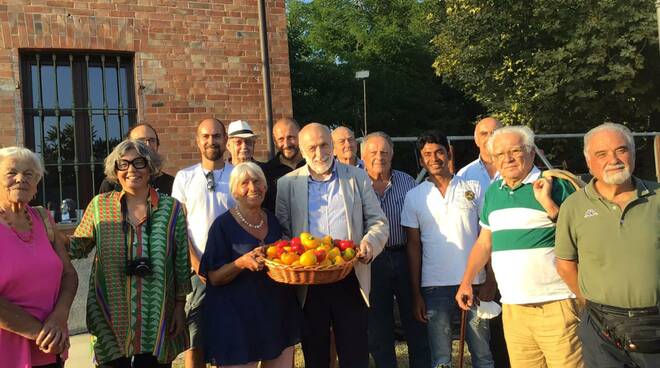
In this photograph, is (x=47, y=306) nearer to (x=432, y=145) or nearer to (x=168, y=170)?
(x=432, y=145)

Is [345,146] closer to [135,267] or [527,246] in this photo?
[527,246]

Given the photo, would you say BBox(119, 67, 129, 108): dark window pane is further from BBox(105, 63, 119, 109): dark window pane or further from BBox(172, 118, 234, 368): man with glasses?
BBox(172, 118, 234, 368): man with glasses

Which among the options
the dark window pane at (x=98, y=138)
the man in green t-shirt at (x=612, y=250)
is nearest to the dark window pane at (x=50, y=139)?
the dark window pane at (x=98, y=138)

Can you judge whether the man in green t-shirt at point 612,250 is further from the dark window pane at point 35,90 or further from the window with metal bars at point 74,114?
the dark window pane at point 35,90

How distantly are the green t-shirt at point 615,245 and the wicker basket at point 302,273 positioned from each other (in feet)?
4.31

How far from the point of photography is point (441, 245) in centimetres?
420

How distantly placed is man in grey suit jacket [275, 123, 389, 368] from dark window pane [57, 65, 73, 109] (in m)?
4.38

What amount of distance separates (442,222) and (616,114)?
1403 cm

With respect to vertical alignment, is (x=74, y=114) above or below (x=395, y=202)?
above

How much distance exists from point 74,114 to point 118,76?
29.3 inches

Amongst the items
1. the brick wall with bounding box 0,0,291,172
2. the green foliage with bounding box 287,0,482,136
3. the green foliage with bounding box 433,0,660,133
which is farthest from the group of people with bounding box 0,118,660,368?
the green foliage with bounding box 287,0,482,136

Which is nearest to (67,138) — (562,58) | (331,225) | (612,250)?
(331,225)

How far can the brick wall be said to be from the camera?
6.86m

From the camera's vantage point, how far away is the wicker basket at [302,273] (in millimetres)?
3223
